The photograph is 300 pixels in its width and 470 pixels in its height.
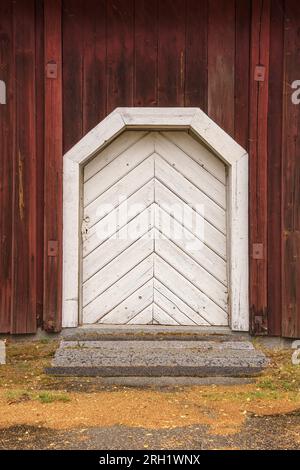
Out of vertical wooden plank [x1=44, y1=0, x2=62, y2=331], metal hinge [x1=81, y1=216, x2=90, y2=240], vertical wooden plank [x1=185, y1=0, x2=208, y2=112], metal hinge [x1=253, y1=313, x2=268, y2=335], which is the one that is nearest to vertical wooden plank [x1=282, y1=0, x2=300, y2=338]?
metal hinge [x1=253, y1=313, x2=268, y2=335]

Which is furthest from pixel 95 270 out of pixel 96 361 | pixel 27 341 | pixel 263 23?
pixel 263 23

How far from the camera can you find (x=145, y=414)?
16.1ft

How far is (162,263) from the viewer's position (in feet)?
24.0

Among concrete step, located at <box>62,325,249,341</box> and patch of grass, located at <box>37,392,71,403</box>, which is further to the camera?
concrete step, located at <box>62,325,249,341</box>

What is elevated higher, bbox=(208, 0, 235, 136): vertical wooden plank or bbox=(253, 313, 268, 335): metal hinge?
bbox=(208, 0, 235, 136): vertical wooden plank

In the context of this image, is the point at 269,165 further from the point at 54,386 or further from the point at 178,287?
the point at 54,386

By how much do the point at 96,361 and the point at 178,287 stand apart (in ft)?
4.98

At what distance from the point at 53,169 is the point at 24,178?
28cm

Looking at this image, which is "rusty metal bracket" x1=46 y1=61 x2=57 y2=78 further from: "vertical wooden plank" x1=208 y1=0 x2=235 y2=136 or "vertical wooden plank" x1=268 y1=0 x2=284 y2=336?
"vertical wooden plank" x1=268 y1=0 x2=284 y2=336

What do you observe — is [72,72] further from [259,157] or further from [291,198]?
[291,198]

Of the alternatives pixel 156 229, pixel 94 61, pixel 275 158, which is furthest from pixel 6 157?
pixel 275 158

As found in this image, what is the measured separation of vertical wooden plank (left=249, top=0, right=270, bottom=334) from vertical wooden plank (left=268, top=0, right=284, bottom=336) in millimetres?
62

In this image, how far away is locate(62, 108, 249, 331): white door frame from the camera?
7.04 m

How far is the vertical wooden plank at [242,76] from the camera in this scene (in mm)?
7074
